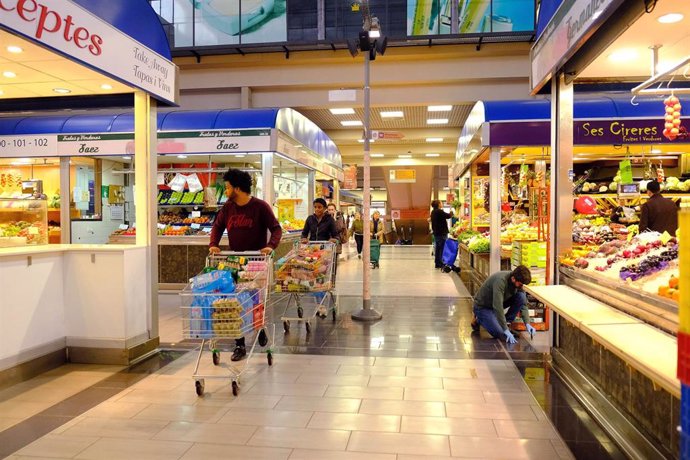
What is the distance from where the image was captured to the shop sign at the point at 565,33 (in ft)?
11.8

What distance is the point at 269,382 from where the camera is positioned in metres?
4.62

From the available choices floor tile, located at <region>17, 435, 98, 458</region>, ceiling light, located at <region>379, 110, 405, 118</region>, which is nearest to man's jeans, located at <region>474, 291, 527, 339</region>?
floor tile, located at <region>17, 435, 98, 458</region>

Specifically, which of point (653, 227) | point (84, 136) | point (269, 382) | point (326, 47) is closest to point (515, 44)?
point (326, 47)

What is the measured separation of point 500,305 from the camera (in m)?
6.08

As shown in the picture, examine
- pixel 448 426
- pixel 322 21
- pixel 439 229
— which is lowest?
pixel 448 426

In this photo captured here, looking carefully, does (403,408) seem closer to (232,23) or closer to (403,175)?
(232,23)

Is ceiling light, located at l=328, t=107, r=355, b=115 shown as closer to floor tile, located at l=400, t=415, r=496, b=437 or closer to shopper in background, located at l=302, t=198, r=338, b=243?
shopper in background, located at l=302, t=198, r=338, b=243

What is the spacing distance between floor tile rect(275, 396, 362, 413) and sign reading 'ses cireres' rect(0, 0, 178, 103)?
10.6ft

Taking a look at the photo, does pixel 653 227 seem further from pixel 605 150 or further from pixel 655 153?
pixel 655 153

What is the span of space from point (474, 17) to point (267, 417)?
13.1 m

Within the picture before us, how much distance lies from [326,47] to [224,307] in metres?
11.8

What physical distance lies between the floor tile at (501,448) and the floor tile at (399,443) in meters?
0.09

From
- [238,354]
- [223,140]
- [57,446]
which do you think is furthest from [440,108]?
[57,446]

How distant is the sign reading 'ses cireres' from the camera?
149 inches
